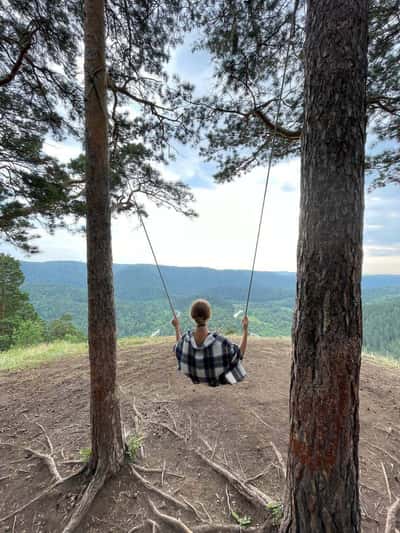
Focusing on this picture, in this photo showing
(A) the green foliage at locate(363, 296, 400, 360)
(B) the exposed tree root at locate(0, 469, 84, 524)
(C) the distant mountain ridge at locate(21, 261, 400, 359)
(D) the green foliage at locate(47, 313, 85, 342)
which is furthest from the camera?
(A) the green foliage at locate(363, 296, 400, 360)

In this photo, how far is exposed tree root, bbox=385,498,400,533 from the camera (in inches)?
57.3

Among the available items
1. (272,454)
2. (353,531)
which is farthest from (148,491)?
(353,531)

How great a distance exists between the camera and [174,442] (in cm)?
224

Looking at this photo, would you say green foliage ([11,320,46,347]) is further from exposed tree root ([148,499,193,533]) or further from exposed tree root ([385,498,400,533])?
exposed tree root ([385,498,400,533])

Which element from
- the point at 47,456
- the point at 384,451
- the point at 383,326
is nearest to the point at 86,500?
the point at 47,456

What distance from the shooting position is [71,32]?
97.8 inches

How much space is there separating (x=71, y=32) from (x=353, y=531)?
454cm

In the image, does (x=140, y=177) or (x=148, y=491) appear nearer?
(x=148, y=491)

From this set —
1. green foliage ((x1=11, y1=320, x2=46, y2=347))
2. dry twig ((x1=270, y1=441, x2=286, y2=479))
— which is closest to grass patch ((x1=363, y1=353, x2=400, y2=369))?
dry twig ((x1=270, y1=441, x2=286, y2=479))

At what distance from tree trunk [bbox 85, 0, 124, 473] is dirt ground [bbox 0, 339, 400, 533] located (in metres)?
0.34

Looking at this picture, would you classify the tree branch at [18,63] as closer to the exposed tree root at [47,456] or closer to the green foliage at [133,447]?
the exposed tree root at [47,456]

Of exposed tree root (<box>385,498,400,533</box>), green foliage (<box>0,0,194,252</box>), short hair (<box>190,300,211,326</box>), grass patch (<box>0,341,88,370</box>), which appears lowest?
grass patch (<box>0,341,88,370</box>)

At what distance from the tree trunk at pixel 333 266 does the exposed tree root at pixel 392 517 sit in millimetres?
794

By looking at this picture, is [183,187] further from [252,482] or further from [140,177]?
[252,482]
